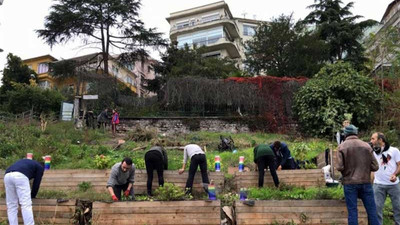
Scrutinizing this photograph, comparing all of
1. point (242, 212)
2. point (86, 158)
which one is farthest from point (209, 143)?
point (242, 212)

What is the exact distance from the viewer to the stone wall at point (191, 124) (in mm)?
21250

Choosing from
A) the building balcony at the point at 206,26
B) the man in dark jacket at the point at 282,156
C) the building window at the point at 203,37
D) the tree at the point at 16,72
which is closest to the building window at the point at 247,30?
the building balcony at the point at 206,26

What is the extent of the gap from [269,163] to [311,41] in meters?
20.7

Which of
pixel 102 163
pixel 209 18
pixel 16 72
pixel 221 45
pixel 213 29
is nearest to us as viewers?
pixel 102 163

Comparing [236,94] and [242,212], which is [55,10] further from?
[242,212]

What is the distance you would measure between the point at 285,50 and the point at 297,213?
904 inches

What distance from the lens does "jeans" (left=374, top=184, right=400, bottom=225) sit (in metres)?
6.29

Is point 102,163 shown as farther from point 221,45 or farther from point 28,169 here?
point 221,45

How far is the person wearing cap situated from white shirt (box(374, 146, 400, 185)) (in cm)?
53

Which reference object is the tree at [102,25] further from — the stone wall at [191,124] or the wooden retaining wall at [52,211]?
the wooden retaining wall at [52,211]

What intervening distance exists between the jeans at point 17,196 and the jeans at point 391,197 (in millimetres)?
6035

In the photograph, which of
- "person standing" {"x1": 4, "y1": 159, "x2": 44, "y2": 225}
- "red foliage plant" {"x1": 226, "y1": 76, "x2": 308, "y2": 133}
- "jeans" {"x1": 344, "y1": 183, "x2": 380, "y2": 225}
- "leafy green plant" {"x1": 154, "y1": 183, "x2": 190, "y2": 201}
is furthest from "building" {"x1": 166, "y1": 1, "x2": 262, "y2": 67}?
"jeans" {"x1": 344, "y1": 183, "x2": 380, "y2": 225}

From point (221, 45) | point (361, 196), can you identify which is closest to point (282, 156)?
point (361, 196)

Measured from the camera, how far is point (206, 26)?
45.7 meters
